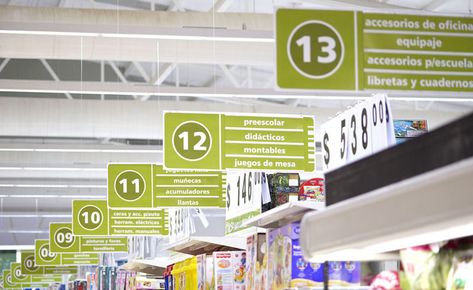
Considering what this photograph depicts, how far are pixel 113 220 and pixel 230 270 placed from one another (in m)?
9.67

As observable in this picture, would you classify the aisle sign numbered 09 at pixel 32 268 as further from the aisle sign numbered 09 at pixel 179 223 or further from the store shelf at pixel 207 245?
the store shelf at pixel 207 245

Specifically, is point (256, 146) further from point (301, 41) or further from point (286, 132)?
point (301, 41)

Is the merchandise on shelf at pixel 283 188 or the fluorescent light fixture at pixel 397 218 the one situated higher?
the merchandise on shelf at pixel 283 188

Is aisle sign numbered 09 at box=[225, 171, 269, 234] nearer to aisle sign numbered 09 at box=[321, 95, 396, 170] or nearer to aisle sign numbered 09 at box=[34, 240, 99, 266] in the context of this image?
aisle sign numbered 09 at box=[321, 95, 396, 170]

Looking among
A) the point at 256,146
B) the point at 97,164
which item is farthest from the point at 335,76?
the point at 97,164

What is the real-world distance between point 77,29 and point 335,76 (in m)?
4.32

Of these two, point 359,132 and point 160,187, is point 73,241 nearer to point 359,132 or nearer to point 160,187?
point 160,187

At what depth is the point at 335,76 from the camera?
6293 mm

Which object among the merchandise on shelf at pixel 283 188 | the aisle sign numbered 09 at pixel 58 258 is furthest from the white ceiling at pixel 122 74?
the merchandise on shelf at pixel 283 188

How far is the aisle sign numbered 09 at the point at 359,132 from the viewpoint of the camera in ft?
21.0

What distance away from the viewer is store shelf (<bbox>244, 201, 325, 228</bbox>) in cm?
507

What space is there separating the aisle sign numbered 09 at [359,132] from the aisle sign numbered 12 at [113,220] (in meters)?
9.29

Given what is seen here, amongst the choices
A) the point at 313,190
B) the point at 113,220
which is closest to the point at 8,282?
the point at 113,220

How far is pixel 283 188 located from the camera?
7.95 meters
